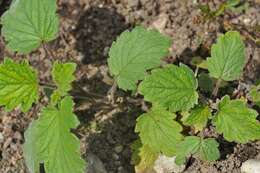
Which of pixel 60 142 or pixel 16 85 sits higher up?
pixel 16 85

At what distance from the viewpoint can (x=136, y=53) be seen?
8.75 ft

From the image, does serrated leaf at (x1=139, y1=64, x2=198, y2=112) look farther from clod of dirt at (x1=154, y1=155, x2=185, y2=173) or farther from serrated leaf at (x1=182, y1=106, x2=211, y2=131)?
clod of dirt at (x1=154, y1=155, x2=185, y2=173)

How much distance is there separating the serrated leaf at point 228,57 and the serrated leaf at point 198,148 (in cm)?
31

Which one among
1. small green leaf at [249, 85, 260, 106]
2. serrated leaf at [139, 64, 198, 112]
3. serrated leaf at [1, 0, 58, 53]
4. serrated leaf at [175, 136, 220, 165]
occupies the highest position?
serrated leaf at [1, 0, 58, 53]

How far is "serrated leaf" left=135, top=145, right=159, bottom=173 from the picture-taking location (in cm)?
270

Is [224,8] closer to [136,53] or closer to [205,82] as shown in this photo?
[205,82]

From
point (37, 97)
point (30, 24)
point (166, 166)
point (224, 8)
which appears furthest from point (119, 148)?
point (224, 8)

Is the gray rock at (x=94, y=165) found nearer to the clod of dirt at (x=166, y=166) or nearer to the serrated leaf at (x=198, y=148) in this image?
the clod of dirt at (x=166, y=166)

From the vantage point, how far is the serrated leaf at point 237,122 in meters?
2.38

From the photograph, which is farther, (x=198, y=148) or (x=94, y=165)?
(x=94, y=165)

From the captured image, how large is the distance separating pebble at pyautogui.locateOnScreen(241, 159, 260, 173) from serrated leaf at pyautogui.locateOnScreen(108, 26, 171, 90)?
24.4 inches

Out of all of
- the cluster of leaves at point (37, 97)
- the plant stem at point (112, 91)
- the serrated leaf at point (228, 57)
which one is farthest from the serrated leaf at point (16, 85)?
the serrated leaf at point (228, 57)

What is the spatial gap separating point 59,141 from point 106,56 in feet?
2.87

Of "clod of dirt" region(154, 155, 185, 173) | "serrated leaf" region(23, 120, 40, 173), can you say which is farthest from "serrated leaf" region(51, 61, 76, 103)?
"clod of dirt" region(154, 155, 185, 173)
